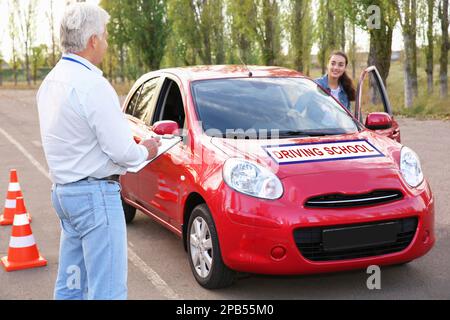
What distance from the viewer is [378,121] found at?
5551mm

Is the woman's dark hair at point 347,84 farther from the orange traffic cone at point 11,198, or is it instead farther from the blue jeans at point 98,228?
the blue jeans at point 98,228

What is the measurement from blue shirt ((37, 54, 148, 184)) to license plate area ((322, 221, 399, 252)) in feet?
5.19

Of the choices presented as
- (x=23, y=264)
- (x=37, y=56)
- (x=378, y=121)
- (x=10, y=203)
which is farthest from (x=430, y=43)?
(x=37, y=56)

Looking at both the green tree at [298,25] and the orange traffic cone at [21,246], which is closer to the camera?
the orange traffic cone at [21,246]

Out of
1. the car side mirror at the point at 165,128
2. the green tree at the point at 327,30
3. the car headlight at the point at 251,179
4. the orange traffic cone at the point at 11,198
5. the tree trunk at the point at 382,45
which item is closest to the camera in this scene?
the car headlight at the point at 251,179

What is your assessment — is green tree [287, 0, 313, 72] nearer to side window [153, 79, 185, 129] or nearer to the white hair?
side window [153, 79, 185, 129]

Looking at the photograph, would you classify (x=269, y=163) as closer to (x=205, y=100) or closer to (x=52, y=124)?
(x=205, y=100)

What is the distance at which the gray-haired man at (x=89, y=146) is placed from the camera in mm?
2924

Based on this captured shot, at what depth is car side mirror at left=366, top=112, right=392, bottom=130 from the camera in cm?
555

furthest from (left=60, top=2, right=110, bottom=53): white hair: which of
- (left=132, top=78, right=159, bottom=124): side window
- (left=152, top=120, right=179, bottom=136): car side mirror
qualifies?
(left=132, top=78, right=159, bottom=124): side window

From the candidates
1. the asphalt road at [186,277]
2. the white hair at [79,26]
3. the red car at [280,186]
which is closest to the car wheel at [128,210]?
the asphalt road at [186,277]

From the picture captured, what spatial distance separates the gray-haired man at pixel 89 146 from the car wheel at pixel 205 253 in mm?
1304

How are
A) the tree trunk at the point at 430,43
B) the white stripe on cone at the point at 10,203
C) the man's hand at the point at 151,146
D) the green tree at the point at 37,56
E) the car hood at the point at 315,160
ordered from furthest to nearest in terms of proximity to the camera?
the green tree at the point at 37,56
the tree trunk at the point at 430,43
the white stripe on cone at the point at 10,203
the car hood at the point at 315,160
the man's hand at the point at 151,146

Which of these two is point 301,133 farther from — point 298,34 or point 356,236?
point 298,34
